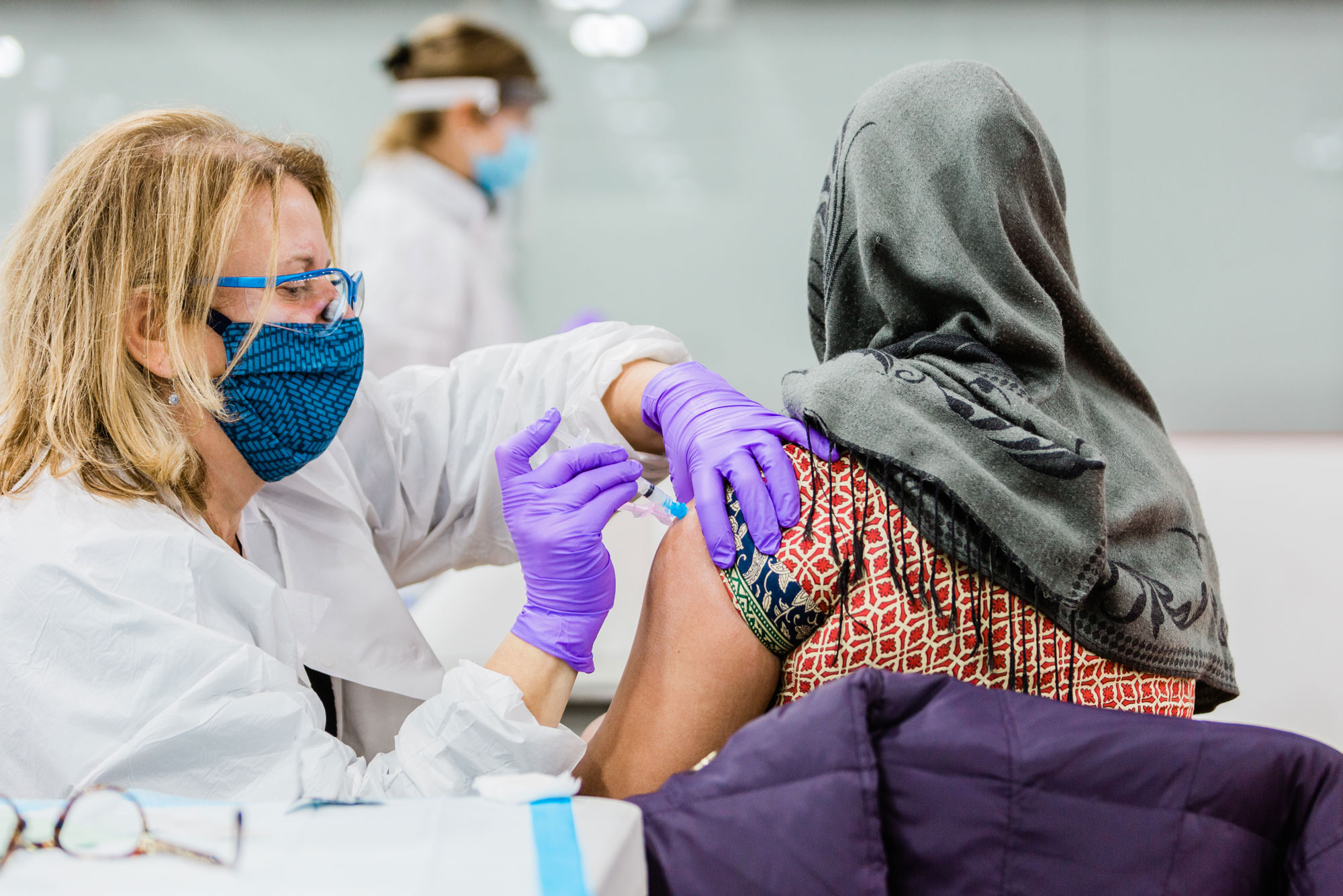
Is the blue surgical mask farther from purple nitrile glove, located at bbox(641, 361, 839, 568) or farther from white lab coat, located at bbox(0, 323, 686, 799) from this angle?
white lab coat, located at bbox(0, 323, 686, 799)

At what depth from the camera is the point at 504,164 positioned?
3469 mm

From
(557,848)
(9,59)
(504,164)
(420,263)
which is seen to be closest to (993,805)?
(557,848)

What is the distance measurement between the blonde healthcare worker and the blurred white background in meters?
2.56

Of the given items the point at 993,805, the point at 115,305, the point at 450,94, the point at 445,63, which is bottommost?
the point at 993,805

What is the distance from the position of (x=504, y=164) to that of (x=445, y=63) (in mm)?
399

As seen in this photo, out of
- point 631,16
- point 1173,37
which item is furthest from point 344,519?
point 1173,37

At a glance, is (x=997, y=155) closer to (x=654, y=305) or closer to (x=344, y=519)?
(x=344, y=519)

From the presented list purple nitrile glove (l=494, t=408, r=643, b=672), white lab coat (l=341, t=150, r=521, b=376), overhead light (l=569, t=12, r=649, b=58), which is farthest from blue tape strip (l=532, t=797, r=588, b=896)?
overhead light (l=569, t=12, r=649, b=58)

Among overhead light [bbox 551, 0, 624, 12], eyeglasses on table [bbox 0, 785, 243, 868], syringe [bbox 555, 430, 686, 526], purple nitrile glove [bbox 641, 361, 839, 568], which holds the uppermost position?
overhead light [bbox 551, 0, 624, 12]

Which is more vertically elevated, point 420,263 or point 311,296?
point 311,296

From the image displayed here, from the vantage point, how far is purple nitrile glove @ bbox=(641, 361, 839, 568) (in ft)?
3.28

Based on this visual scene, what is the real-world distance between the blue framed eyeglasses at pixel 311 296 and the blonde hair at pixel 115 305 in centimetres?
2

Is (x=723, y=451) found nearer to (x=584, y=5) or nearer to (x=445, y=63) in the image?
(x=445, y=63)

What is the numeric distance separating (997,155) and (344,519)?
3.17ft
